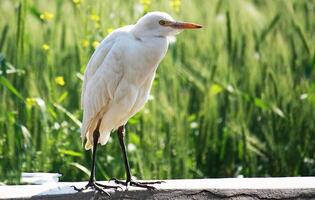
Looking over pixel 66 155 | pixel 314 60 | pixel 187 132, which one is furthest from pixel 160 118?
pixel 314 60

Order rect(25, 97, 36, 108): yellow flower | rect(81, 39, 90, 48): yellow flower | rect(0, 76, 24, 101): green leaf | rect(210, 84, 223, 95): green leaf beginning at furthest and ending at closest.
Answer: rect(210, 84, 223, 95): green leaf < rect(81, 39, 90, 48): yellow flower < rect(25, 97, 36, 108): yellow flower < rect(0, 76, 24, 101): green leaf

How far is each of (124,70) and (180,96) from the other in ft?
3.56

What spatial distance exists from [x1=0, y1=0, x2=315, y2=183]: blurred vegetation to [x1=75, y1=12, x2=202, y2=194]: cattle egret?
62 centimetres

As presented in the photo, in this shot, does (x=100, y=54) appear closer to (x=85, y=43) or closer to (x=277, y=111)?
(x=85, y=43)

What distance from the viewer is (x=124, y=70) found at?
3.85 meters

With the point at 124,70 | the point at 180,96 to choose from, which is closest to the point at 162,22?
the point at 124,70

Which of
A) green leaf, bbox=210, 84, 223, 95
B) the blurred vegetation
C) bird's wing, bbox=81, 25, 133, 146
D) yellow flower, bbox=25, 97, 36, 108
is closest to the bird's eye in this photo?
bird's wing, bbox=81, 25, 133, 146

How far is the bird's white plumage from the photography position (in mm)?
3803

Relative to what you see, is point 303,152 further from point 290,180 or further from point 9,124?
point 9,124

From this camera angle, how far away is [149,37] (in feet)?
12.5

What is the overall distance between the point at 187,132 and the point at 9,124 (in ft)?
2.74

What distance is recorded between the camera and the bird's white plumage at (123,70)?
3803 millimetres

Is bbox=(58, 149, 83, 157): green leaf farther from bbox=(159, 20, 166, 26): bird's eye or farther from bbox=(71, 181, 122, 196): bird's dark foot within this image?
bbox=(159, 20, 166, 26): bird's eye

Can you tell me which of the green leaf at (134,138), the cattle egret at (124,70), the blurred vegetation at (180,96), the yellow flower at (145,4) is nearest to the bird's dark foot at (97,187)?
the cattle egret at (124,70)
